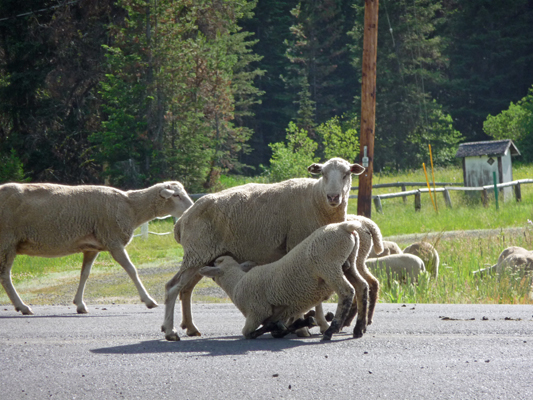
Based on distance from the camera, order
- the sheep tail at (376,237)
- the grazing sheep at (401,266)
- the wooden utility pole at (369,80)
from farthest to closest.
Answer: the wooden utility pole at (369,80) < the grazing sheep at (401,266) < the sheep tail at (376,237)

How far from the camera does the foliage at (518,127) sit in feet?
137

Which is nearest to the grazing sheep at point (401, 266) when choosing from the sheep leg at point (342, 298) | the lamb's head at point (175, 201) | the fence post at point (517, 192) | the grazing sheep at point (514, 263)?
the grazing sheep at point (514, 263)

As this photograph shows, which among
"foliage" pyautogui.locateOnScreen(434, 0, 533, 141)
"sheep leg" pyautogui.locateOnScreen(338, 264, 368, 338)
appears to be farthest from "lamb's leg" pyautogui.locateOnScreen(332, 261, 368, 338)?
"foliage" pyautogui.locateOnScreen(434, 0, 533, 141)

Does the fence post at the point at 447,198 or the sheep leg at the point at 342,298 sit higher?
the sheep leg at the point at 342,298

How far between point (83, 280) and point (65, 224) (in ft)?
2.84

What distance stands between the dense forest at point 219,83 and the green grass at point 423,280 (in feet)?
23.3

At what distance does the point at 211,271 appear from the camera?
7055 millimetres

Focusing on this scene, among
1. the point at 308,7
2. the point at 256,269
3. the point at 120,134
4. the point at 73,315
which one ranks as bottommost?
the point at 73,315

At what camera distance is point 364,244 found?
726 cm

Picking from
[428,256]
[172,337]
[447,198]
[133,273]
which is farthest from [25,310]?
[447,198]

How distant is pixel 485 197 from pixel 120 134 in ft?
49.0

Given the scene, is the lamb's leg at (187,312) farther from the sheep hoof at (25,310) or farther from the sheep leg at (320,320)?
the sheep hoof at (25,310)

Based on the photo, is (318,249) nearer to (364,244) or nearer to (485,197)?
(364,244)

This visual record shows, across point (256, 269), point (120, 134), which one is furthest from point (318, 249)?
point (120, 134)
